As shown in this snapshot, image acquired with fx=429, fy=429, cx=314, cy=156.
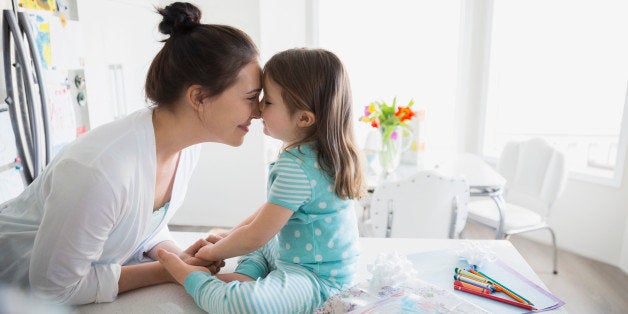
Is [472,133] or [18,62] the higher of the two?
[18,62]

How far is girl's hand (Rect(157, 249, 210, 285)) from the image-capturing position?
1.12 m

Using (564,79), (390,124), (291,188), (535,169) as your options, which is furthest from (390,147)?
(564,79)

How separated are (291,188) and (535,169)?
2.29 m

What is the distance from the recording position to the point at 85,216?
99 centimetres

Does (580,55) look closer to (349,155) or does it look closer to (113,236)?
(349,155)

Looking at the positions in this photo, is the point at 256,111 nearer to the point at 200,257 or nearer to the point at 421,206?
the point at 200,257

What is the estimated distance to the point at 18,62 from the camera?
1.68 m

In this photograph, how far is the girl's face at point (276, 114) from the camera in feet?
4.01

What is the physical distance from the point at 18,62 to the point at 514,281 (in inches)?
76.0

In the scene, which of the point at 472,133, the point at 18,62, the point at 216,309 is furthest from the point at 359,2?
the point at 216,309

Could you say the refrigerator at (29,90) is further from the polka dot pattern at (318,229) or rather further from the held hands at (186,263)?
the polka dot pattern at (318,229)

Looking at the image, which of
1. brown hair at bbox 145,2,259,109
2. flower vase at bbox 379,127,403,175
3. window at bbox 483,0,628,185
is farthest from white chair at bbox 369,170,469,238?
window at bbox 483,0,628,185

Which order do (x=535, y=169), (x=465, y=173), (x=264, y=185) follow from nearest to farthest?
(x=465, y=173)
(x=535, y=169)
(x=264, y=185)

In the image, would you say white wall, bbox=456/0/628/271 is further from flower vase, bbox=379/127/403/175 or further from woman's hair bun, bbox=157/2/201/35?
woman's hair bun, bbox=157/2/201/35
